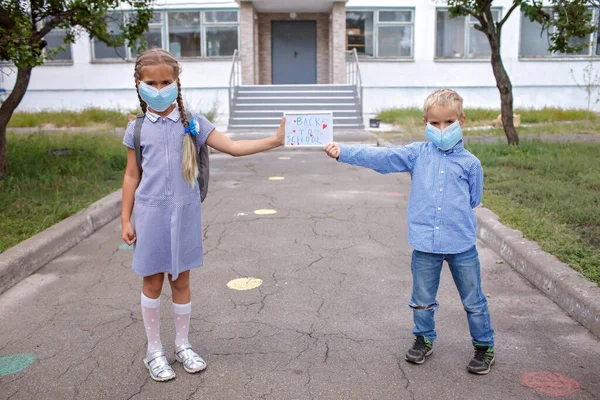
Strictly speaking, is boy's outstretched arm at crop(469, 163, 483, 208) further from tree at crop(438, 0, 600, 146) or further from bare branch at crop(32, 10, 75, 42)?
tree at crop(438, 0, 600, 146)

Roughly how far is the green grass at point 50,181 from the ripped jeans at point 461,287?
3758 millimetres

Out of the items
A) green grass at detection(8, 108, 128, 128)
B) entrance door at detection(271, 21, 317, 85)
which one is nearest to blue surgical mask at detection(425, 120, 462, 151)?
green grass at detection(8, 108, 128, 128)

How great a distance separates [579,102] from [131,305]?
23515 mm

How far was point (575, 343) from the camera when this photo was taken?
149 inches

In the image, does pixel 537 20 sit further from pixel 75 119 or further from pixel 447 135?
pixel 75 119

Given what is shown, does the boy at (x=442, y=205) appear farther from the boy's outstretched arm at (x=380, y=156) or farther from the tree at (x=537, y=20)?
the tree at (x=537, y=20)

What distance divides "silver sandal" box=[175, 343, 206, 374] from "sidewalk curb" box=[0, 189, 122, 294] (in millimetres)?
2109

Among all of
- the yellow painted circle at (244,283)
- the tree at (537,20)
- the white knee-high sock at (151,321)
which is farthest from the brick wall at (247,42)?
the white knee-high sock at (151,321)

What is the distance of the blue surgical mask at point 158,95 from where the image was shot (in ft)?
10.6

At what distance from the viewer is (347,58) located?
23922 millimetres

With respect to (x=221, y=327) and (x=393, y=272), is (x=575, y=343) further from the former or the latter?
(x=221, y=327)

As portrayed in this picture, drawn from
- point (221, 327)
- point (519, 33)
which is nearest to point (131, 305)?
point (221, 327)

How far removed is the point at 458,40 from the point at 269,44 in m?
7.37

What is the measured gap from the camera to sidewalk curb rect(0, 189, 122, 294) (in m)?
5.04
